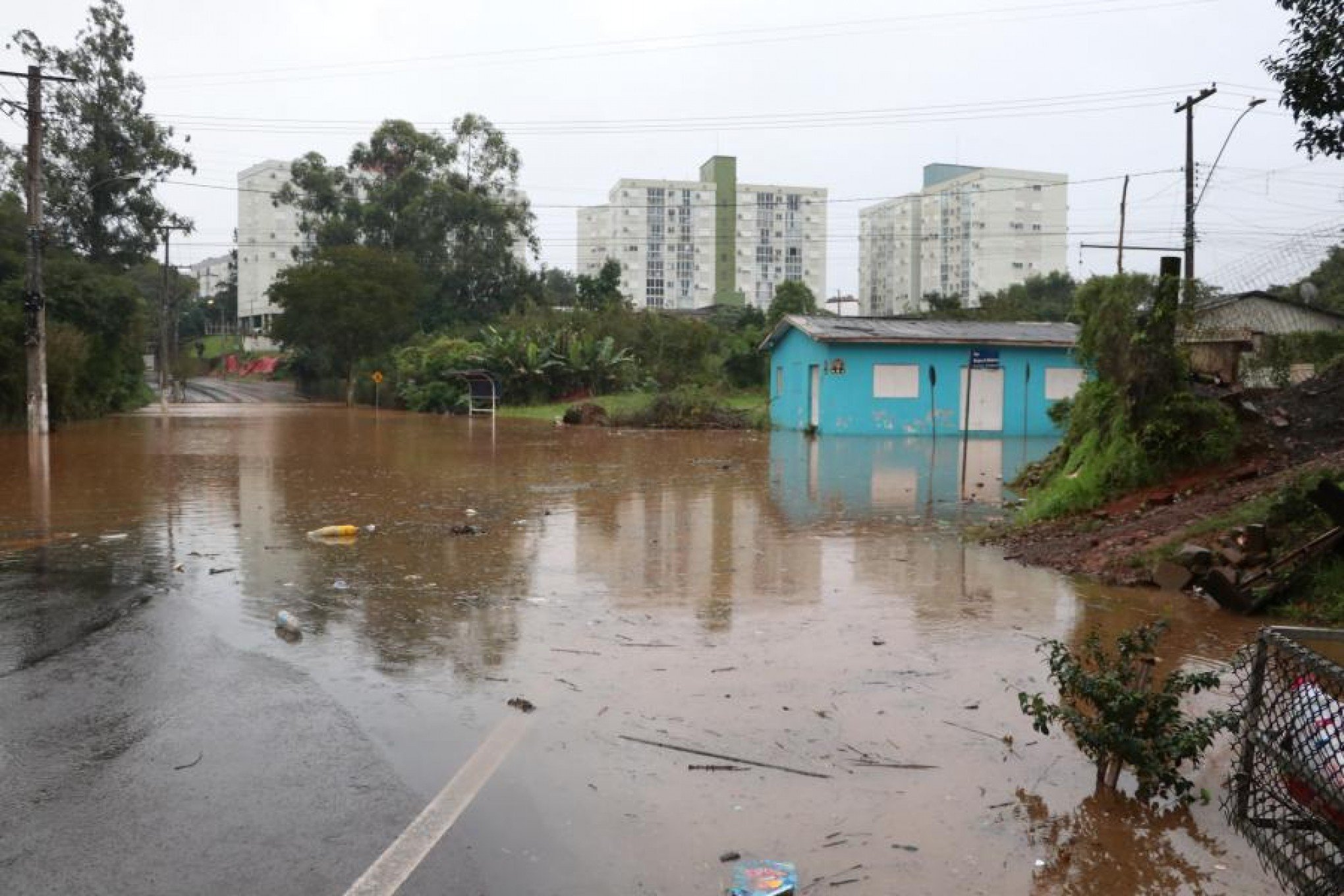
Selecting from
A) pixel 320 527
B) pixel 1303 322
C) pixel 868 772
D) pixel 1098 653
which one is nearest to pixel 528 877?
pixel 868 772

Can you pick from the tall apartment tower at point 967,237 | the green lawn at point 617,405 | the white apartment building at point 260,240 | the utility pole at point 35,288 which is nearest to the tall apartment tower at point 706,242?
the tall apartment tower at point 967,237

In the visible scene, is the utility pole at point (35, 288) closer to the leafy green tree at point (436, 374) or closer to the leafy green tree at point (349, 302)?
the leafy green tree at point (436, 374)

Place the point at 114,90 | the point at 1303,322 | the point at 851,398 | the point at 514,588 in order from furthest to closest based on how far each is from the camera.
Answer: the point at 114,90 → the point at 1303,322 → the point at 851,398 → the point at 514,588

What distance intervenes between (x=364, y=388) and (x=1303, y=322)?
139ft

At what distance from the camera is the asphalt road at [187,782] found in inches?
145

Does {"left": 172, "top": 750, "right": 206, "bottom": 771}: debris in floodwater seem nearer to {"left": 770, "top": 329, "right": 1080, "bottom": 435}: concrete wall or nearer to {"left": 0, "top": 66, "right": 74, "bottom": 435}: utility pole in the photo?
{"left": 0, "top": 66, "right": 74, "bottom": 435}: utility pole

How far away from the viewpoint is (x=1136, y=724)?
14.2ft

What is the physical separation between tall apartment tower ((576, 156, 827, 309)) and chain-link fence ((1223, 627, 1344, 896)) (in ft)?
355

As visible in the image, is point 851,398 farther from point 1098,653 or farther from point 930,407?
point 1098,653

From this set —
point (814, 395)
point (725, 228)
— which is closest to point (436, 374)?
point (814, 395)

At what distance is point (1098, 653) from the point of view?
15.3ft

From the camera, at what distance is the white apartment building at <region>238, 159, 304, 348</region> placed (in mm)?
105750

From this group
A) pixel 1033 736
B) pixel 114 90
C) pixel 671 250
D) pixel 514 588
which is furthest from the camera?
pixel 671 250

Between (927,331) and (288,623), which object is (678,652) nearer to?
(288,623)
